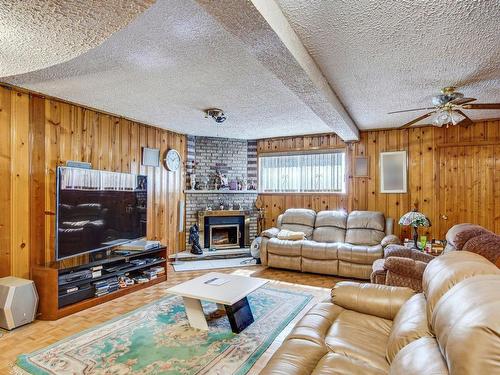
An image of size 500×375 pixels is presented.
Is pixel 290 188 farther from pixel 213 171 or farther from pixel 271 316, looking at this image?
pixel 271 316

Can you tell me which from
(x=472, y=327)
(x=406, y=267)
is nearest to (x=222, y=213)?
(x=406, y=267)

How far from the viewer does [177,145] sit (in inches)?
217

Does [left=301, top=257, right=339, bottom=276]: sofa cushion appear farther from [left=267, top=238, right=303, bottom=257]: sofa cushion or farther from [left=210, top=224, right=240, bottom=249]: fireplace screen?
[left=210, top=224, right=240, bottom=249]: fireplace screen

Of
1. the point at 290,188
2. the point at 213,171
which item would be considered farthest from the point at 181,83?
the point at 290,188

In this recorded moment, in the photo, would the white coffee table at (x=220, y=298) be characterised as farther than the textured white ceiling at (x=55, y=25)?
Yes

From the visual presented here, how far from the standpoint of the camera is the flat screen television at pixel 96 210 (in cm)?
311

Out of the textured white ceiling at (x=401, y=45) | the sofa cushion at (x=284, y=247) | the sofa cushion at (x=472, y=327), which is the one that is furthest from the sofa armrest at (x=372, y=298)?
the sofa cushion at (x=284, y=247)

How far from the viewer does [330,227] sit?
500 centimetres

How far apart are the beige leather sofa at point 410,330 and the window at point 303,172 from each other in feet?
11.6

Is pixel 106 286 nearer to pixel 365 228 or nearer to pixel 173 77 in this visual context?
pixel 173 77

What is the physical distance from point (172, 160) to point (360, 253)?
345 centimetres

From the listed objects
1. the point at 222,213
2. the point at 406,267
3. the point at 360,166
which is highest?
the point at 360,166

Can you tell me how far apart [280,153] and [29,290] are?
4.50 metres

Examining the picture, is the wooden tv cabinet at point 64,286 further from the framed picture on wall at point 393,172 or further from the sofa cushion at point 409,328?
the framed picture on wall at point 393,172
